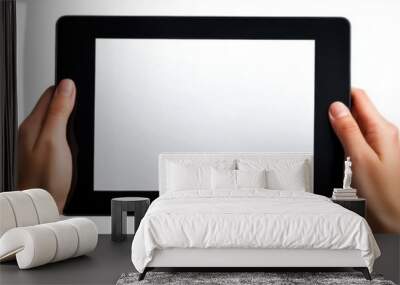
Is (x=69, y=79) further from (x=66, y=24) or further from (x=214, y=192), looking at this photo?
(x=214, y=192)

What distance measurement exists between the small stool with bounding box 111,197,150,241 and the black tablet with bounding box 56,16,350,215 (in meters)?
0.70

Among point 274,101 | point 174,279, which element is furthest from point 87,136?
point 174,279

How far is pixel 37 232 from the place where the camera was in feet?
16.5

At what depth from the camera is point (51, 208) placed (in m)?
5.75

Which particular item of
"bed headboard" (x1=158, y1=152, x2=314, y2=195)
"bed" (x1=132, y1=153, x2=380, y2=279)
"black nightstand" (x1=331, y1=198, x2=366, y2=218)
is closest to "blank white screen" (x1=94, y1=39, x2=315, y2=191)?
"bed headboard" (x1=158, y1=152, x2=314, y2=195)

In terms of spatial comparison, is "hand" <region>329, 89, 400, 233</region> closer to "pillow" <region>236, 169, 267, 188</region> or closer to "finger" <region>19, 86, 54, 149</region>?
"pillow" <region>236, 169, 267, 188</region>

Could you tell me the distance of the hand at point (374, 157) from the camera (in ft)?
24.1

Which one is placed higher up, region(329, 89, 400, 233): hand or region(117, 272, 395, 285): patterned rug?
region(329, 89, 400, 233): hand

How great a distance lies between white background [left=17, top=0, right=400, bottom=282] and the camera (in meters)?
7.38

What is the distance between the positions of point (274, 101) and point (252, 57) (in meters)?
0.59

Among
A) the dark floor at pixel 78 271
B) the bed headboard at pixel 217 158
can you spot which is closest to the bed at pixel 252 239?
the dark floor at pixel 78 271

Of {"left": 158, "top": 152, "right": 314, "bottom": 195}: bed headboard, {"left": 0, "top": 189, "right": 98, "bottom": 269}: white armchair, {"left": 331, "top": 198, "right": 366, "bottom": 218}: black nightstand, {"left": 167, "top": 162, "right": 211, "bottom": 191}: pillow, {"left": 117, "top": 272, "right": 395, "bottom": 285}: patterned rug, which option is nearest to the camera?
{"left": 117, "top": 272, "right": 395, "bottom": 285}: patterned rug

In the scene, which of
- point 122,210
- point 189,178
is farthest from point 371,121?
point 122,210

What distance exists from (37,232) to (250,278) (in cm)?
178
